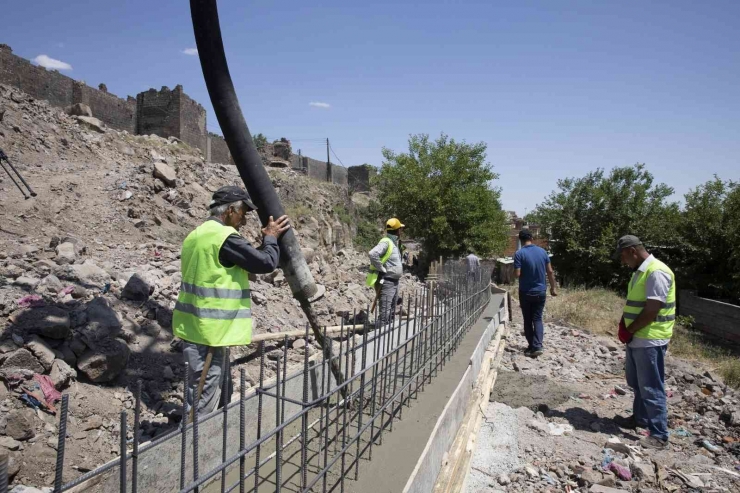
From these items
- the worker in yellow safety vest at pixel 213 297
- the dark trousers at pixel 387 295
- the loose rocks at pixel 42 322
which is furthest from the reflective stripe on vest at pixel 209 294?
the dark trousers at pixel 387 295

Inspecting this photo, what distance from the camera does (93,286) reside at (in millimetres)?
5305

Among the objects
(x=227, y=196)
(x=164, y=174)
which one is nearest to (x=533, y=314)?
(x=227, y=196)

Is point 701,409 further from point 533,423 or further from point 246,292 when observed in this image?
point 246,292

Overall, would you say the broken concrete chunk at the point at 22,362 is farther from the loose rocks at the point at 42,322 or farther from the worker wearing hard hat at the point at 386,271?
the worker wearing hard hat at the point at 386,271

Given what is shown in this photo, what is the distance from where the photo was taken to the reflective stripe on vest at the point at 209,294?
287 centimetres

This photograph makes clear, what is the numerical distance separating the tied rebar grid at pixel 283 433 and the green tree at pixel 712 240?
12905mm

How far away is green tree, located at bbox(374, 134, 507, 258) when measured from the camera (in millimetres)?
17781

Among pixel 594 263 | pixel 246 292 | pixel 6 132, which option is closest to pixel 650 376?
pixel 246 292

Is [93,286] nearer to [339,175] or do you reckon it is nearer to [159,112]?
[159,112]

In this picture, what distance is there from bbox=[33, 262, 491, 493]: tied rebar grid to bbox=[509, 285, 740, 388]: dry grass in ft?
17.1

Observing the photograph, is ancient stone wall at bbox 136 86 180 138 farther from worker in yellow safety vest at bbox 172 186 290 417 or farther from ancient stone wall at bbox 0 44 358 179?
worker in yellow safety vest at bbox 172 186 290 417

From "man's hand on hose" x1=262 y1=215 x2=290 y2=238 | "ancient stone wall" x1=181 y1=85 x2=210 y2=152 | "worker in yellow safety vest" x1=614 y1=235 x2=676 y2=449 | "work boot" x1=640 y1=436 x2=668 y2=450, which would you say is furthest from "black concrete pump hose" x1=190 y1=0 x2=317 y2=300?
"ancient stone wall" x1=181 y1=85 x2=210 y2=152

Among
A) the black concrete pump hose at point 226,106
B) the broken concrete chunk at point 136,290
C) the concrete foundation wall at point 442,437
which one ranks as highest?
the black concrete pump hose at point 226,106

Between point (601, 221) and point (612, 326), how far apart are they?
1023cm
